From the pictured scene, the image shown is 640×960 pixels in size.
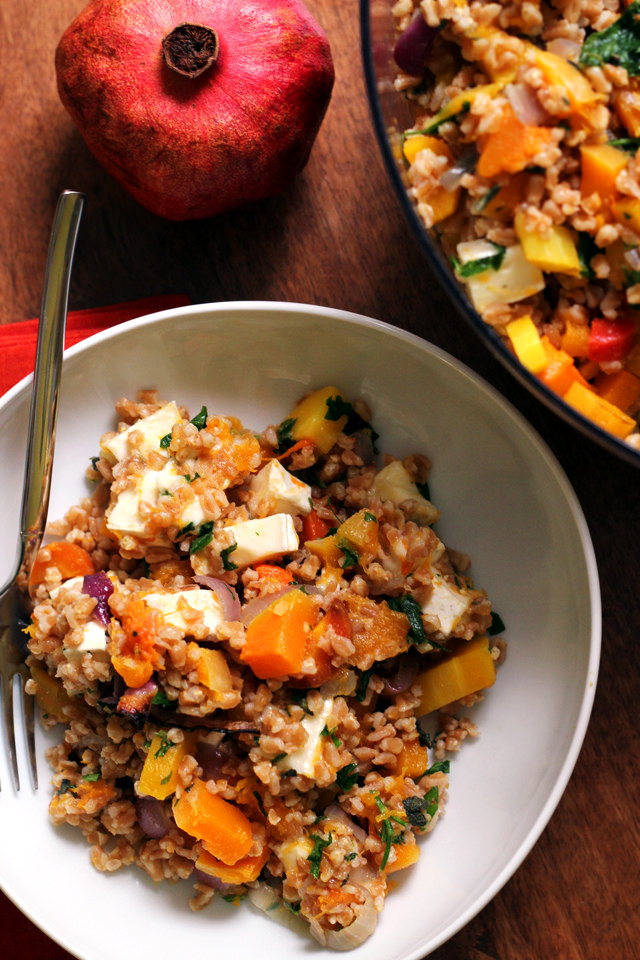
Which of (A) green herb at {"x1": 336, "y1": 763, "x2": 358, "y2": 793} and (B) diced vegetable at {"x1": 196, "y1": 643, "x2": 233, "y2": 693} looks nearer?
(B) diced vegetable at {"x1": 196, "y1": 643, "x2": 233, "y2": 693}

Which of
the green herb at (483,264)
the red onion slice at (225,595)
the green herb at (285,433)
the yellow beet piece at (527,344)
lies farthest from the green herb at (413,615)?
the green herb at (483,264)

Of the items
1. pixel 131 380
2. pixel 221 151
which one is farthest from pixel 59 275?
pixel 221 151

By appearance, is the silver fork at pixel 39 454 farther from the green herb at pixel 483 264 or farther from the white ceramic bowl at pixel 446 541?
the green herb at pixel 483 264

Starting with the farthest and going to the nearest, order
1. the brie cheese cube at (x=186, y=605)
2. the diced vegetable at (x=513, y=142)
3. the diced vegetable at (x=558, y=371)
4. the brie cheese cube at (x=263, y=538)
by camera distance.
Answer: the brie cheese cube at (x=263, y=538)
the brie cheese cube at (x=186, y=605)
the diced vegetable at (x=558, y=371)
the diced vegetable at (x=513, y=142)

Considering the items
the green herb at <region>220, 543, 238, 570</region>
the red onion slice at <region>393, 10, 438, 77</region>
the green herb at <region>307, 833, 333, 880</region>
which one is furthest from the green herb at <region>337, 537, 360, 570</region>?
the red onion slice at <region>393, 10, 438, 77</region>

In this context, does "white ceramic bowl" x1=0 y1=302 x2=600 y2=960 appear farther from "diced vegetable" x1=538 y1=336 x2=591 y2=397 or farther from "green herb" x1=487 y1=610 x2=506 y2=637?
"diced vegetable" x1=538 y1=336 x2=591 y2=397

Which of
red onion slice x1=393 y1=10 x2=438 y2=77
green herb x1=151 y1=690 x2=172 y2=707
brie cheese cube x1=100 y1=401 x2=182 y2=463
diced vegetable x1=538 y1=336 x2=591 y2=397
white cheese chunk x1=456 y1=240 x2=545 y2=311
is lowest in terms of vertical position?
green herb x1=151 y1=690 x2=172 y2=707
